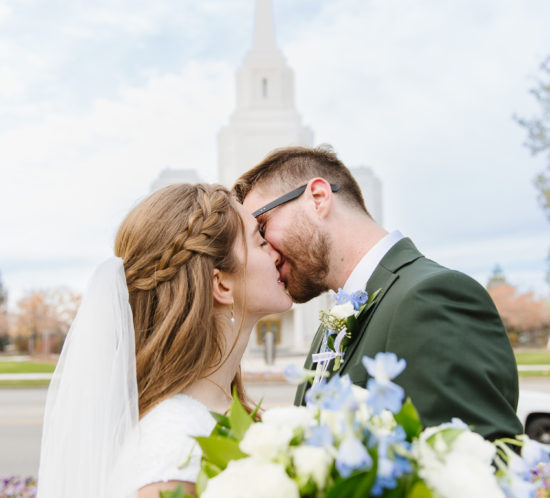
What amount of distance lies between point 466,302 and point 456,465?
4.33ft

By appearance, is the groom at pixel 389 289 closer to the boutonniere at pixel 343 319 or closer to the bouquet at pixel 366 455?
the boutonniere at pixel 343 319

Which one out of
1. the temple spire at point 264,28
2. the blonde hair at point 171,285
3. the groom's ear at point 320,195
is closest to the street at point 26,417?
the groom's ear at point 320,195

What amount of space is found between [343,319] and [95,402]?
1.18 m

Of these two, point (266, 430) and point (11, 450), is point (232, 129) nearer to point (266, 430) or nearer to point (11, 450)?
point (11, 450)

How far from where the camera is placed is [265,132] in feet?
124

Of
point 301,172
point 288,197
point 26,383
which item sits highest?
point 301,172

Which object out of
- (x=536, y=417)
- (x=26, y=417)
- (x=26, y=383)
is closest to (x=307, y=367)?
(x=536, y=417)

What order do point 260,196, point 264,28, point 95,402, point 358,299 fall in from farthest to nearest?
point 264,28 → point 260,196 → point 358,299 → point 95,402

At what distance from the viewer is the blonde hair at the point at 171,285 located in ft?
8.56

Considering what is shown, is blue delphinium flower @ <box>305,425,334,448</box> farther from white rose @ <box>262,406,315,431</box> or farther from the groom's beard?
the groom's beard

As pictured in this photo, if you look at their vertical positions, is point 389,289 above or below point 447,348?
above

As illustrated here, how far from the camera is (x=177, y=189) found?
2850mm

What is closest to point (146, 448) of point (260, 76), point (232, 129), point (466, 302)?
point (466, 302)

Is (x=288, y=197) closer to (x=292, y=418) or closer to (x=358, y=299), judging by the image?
(x=358, y=299)
